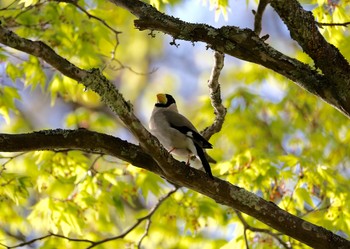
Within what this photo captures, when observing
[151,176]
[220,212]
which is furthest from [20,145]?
[220,212]

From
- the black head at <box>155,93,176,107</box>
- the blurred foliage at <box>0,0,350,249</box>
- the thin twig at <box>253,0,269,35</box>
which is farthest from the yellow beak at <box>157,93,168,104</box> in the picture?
the thin twig at <box>253,0,269,35</box>

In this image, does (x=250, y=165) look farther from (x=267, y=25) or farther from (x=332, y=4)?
(x=267, y=25)

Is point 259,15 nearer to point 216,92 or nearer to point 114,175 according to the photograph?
point 216,92

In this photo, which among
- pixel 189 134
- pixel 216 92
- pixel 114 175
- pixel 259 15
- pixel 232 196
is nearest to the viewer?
pixel 232 196

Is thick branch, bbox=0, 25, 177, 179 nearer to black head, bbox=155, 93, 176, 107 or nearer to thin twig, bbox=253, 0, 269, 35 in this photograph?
thin twig, bbox=253, 0, 269, 35

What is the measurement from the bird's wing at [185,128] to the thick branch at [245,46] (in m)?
0.71

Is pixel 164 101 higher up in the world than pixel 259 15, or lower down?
higher up

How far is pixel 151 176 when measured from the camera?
4.32 m

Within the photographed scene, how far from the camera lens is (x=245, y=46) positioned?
271cm

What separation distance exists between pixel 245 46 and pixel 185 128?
105cm

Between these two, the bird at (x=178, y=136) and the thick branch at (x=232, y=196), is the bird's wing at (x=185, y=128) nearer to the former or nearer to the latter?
the bird at (x=178, y=136)

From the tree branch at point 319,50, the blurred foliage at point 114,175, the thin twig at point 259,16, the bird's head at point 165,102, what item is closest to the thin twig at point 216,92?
the thin twig at point 259,16

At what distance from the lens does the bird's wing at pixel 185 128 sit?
11.1 ft

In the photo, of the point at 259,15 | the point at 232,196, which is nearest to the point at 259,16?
the point at 259,15
